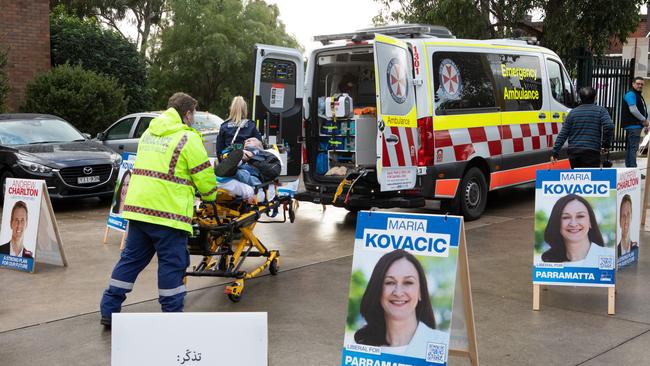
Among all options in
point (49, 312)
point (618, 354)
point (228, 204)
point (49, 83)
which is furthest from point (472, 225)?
point (49, 83)

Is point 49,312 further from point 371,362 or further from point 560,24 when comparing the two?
point 560,24

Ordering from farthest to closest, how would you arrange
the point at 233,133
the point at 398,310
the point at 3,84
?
the point at 3,84 < the point at 233,133 < the point at 398,310

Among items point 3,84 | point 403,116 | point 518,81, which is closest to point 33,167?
point 3,84

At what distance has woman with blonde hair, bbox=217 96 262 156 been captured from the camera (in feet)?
26.3

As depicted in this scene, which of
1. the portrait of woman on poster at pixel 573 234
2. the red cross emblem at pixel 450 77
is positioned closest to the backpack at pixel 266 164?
the portrait of woman on poster at pixel 573 234

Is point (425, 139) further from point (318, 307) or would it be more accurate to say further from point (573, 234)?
point (318, 307)

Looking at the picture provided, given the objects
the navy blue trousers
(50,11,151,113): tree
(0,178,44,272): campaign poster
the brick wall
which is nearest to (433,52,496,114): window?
(0,178,44,272): campaign poster

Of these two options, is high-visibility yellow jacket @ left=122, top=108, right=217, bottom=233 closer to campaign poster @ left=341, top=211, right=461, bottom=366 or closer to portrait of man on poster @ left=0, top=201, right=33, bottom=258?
campaign poster @ left=341, top=211, right=461, bottom=366

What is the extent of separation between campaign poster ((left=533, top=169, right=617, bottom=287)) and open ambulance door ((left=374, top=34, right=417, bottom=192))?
3001 mm

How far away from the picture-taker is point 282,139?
10656mm

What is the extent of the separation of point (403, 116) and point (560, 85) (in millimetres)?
3935

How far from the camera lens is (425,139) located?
31.7 ft

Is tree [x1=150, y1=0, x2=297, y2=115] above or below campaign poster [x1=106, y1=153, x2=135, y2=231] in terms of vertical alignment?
above

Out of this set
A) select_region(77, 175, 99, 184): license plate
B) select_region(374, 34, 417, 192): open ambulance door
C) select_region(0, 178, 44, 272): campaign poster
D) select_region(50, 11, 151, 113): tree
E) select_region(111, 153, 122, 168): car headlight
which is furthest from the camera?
select_region(50, 11, 151, 113): tree
